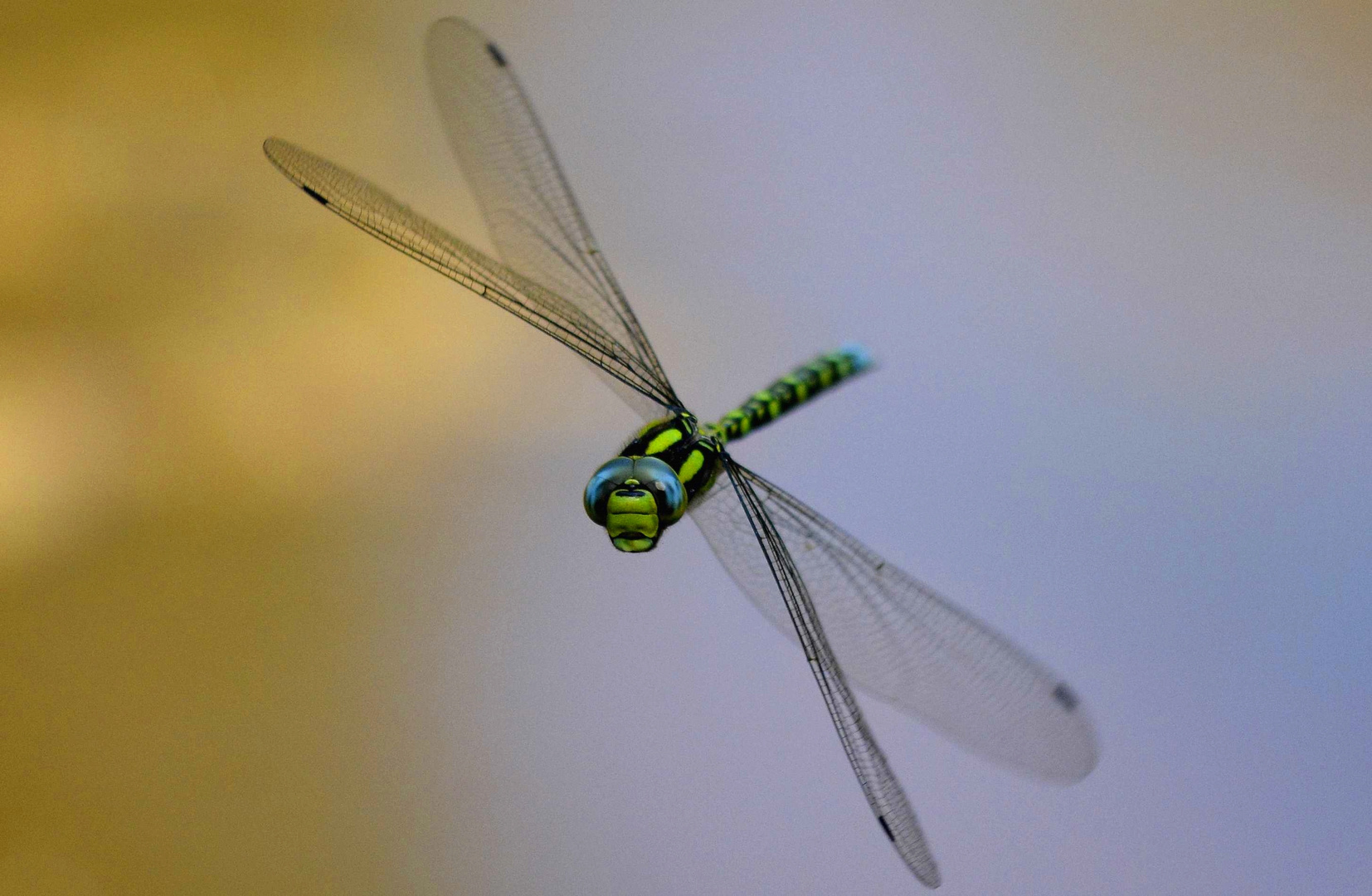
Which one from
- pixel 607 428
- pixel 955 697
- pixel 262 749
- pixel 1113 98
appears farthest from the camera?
pixel 1113 98

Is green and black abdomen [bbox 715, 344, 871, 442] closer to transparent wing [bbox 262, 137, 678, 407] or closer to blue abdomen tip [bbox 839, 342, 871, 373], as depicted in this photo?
blue abdomen tip [bbox 839, 342, 871, 373]

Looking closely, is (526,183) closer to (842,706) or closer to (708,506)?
(708,506)

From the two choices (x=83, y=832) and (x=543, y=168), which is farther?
(x=83, y=832)

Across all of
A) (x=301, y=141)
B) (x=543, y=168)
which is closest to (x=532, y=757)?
(x=543, y=168)

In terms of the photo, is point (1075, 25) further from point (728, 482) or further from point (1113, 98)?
point (728, 482)

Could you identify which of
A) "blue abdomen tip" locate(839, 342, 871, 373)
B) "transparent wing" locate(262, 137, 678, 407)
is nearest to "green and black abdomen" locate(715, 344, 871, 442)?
"blue abdomen tip" locate(839, 342, 871, 373)

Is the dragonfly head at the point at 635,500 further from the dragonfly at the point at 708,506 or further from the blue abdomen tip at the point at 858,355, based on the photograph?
the blue abdomen tip at the point at 858,355

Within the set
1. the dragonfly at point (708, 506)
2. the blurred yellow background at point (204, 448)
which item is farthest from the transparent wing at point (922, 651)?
the blurred yellow background at point (204, 448)
